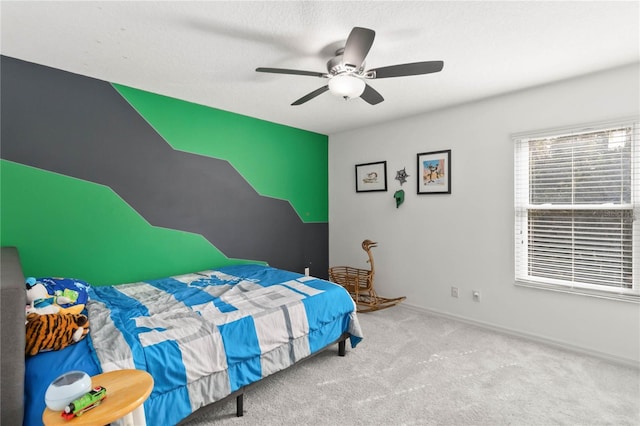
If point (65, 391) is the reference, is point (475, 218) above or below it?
above

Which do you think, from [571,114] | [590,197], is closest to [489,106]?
[571,114]

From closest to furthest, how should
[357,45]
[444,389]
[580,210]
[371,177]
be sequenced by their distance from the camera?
[357,45]
[444,389]
[580,210]
[371,177]

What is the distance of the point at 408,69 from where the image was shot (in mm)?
1964

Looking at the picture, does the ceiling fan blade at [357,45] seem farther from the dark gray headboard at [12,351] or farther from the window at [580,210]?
the window at [580,210]

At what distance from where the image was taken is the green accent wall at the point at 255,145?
3.18 m

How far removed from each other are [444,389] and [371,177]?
275cm

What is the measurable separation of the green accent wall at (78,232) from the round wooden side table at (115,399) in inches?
70.3

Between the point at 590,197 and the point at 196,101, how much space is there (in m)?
3.93

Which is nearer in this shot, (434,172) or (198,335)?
(198,335)

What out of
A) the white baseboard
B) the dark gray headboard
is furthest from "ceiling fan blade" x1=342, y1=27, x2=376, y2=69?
the white baseboard

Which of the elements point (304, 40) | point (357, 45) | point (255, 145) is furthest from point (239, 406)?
point (255, 145)

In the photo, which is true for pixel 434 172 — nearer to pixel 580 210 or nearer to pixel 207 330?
pixel 580 210

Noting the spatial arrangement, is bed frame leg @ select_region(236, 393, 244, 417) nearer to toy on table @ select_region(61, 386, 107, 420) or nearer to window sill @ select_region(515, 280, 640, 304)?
toy on table @ select_region(61, 386, 107, 420)

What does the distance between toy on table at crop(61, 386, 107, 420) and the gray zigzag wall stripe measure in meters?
2.19
